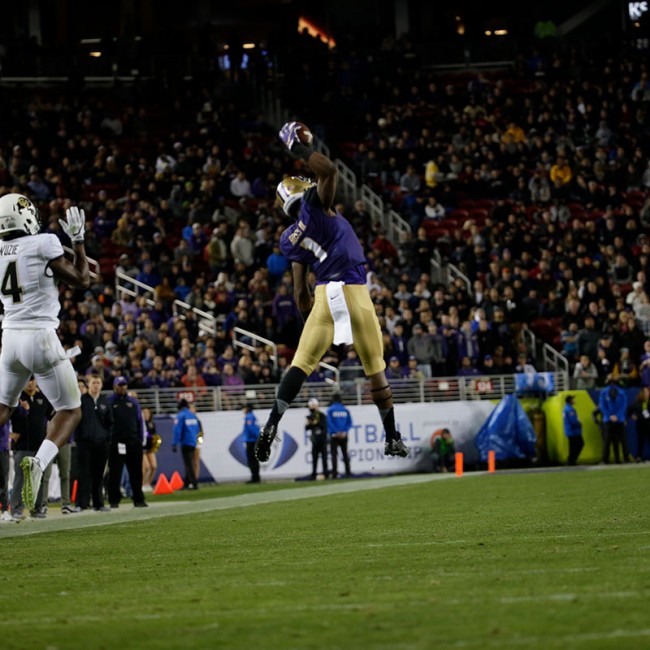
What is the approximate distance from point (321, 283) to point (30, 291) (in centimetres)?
238

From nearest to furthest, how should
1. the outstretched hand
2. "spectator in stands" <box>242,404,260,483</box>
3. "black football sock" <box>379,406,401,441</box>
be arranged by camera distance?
the outstretched hand → "black football sock" <box>379,406,401,441</box> → "spectator in stands" <box>242,404,260,483</box>

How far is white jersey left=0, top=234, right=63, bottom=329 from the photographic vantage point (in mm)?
10703

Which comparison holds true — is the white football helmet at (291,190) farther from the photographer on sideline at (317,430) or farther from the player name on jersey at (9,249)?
the photographer on sideline at (317,430)

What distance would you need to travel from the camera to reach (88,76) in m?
40.6

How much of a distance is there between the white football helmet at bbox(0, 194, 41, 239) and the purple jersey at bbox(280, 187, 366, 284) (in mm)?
2045

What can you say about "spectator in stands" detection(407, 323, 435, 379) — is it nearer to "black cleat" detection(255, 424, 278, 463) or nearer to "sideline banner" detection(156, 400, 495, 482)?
"sideline banner" detection(156, 400, 495, 482)

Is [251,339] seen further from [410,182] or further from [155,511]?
[155,511]

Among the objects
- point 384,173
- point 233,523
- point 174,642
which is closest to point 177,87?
point 384,173

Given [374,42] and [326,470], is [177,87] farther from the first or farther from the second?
[326,470]

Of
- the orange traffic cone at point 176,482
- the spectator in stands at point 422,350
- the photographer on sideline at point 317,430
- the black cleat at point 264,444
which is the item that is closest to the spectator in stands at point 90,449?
the orange traffic cone at point 176,482

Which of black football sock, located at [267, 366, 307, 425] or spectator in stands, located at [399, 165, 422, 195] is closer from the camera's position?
black football sock, located at [267, 366, 307, 425]

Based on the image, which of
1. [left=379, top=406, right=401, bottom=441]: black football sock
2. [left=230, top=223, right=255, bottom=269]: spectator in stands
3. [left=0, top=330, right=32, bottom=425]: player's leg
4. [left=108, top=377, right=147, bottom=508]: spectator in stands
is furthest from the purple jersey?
[left=230, top=223, right=255, bottom=269]: spectator in stands

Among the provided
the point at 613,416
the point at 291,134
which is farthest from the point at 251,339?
the point at 291,134

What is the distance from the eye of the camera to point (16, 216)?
35.3 feet
